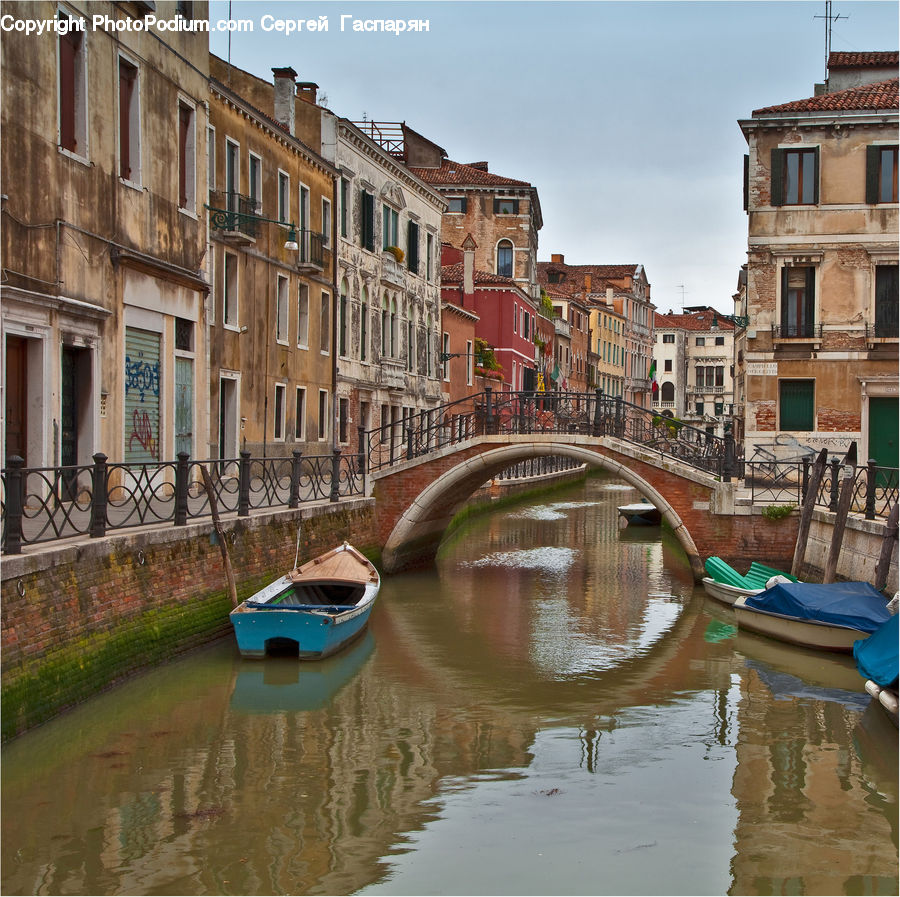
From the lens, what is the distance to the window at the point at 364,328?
86.1 feet

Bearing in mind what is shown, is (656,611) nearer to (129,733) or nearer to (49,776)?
(129,733)

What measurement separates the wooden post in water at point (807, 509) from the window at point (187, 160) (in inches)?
382

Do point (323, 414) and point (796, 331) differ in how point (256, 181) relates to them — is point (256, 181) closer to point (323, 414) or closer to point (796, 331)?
point (323, 414)

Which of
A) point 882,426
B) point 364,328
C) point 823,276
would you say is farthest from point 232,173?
point 882,426

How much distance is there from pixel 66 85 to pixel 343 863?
9.83 meters

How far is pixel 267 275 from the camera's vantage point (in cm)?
2077

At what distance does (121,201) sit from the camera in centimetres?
1481

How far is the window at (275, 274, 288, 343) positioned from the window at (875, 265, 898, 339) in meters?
10.9

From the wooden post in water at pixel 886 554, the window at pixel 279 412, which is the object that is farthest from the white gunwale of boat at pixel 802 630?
the window at pixel 279 412

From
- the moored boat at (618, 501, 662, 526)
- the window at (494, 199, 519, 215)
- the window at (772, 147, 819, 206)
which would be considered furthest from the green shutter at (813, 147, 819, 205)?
the window at (494, 199, 519, 215)

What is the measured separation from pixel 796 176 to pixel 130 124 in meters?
12.6

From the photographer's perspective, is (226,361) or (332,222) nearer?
(226,361)

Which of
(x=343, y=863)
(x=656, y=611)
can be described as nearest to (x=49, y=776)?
(x=343, y=863)

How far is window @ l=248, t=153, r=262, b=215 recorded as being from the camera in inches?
790
